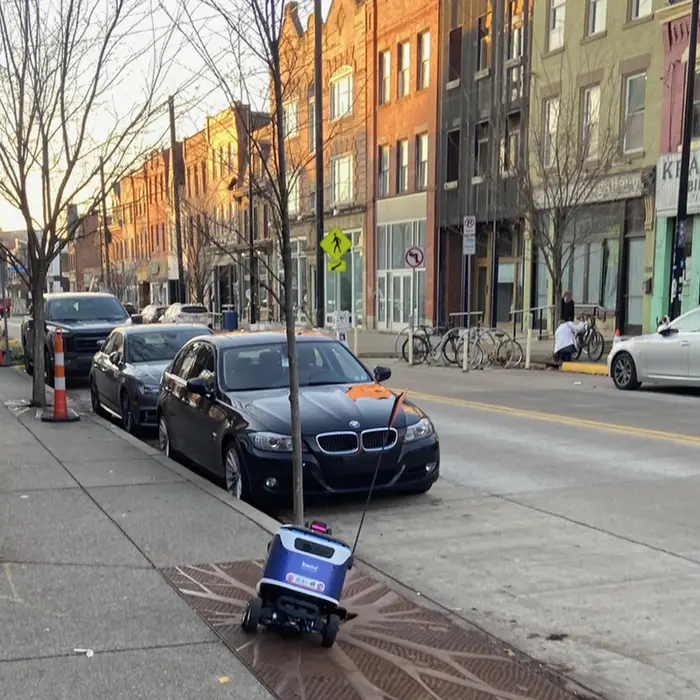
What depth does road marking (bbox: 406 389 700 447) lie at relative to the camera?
9.58m

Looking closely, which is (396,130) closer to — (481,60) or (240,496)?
(481,60)

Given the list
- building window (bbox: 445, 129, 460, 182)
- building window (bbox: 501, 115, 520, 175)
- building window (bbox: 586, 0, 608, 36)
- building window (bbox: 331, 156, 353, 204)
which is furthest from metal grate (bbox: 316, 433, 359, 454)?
building window (bbox: 331, 156, 353, 204)

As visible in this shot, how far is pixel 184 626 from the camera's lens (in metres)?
4.02

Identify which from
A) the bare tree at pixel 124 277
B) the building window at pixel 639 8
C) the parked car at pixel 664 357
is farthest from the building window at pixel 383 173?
the bare tree at pixel 124 277

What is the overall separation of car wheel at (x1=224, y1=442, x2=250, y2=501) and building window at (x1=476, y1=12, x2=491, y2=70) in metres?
23.9

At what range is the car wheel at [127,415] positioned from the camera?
10609mm

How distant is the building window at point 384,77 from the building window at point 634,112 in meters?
13.1

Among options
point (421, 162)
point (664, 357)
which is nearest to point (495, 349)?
point (664, 357)

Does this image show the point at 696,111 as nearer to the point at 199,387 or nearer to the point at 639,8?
the point at 639,8

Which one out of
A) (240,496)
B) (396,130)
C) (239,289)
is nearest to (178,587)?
(240,496)

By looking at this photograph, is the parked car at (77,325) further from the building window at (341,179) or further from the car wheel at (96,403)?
the building window at (341,179)

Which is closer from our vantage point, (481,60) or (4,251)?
(4,251)

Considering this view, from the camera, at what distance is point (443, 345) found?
68.0ft

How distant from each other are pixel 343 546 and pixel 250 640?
0.64 metres
